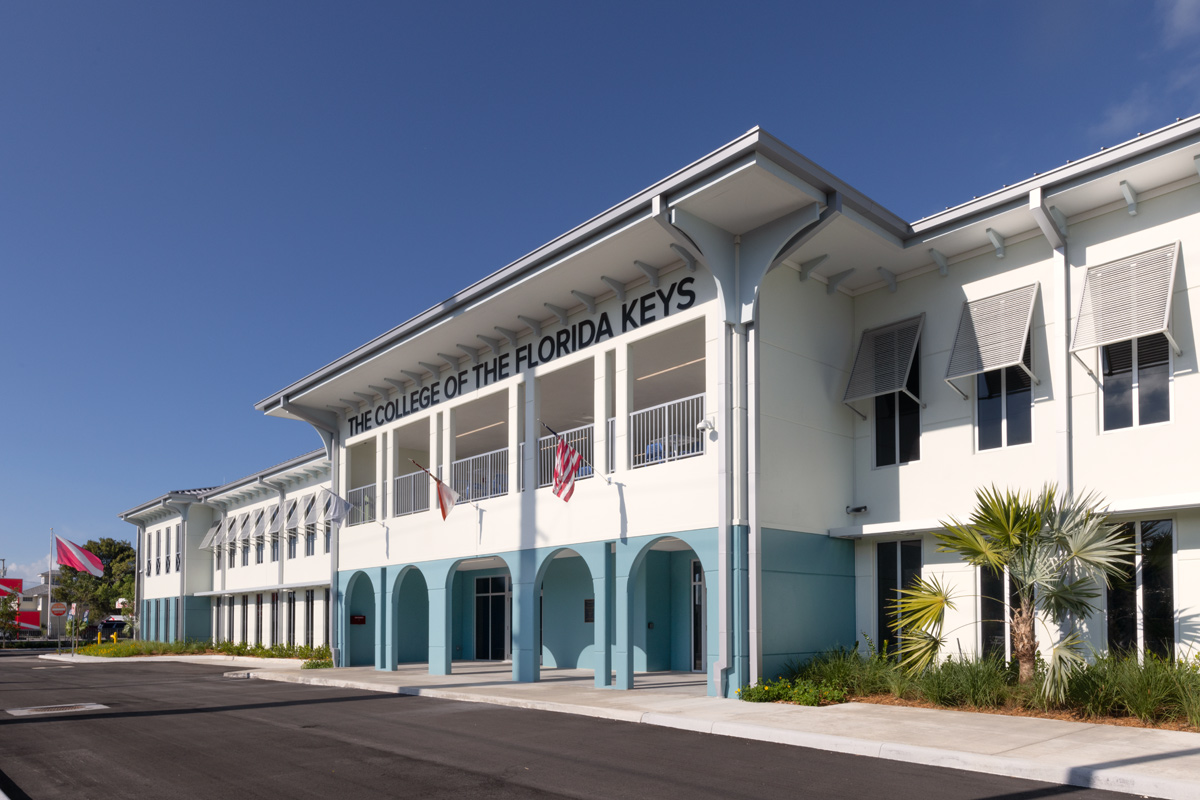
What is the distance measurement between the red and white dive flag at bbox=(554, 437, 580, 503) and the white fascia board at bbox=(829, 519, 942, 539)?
4.67 meters

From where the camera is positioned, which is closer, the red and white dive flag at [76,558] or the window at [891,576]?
the window at [891,576]

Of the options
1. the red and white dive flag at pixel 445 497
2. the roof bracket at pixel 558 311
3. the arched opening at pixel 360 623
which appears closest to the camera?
the roof bracket at pixel 558 311

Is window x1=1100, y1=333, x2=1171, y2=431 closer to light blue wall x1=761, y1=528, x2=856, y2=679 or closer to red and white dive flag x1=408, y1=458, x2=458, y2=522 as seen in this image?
light blue wall x1=761, y1=528, x2=856, y2=679

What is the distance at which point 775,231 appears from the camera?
48.9 ft

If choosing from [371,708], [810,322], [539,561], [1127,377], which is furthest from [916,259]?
[371,708]

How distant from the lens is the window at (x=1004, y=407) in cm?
1481

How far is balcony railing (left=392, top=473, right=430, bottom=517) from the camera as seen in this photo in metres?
23.6

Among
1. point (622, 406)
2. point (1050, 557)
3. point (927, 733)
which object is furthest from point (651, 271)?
point (927, 733)

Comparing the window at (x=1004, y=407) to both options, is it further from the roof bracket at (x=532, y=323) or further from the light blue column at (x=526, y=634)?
the light blue column at (x=526, y=634)

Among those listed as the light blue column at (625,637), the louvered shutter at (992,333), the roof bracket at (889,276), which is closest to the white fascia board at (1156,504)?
the louvered shutter at (992,333)

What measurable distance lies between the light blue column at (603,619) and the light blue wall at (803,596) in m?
3.26

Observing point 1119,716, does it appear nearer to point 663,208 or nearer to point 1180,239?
point 1180,239

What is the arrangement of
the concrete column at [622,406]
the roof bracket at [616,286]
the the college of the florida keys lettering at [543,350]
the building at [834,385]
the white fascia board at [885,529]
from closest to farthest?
the building at [834,385], the white fascia board at [885,529], the the college of the florida keys lettering at [543,350], the concrete column at [622,406], the roof bracket at [616,286]

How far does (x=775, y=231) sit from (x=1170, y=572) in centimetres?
735
